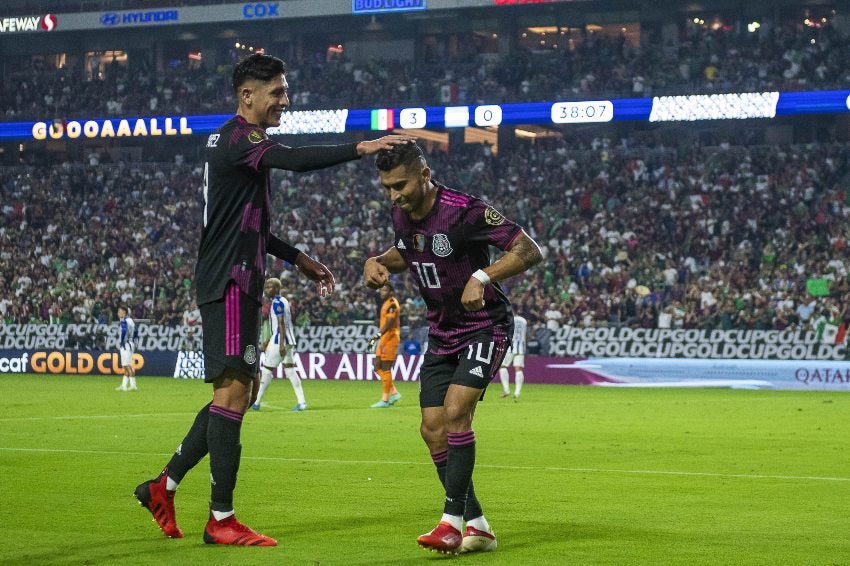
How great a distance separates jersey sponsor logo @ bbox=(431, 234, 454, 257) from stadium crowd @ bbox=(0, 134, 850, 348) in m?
25.8

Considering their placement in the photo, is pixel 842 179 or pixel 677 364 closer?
pixel 677 364

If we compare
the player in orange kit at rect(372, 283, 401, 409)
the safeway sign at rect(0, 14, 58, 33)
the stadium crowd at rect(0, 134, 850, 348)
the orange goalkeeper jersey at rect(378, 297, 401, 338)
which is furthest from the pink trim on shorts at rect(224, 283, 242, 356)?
the safeway sign at rect(0, 14, 58, 33)

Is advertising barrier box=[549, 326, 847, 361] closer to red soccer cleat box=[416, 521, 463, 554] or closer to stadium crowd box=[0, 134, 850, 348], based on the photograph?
stadium crowd box=[0, 134, 850, 348]

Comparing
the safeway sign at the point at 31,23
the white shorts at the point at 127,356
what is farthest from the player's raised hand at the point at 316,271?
the safeway sign at the point at 31,23

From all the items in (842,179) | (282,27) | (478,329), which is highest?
(282,27)

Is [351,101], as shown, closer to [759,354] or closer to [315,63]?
[315,63]

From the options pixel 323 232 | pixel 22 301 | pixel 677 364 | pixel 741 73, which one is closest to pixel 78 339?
pixel 22 301

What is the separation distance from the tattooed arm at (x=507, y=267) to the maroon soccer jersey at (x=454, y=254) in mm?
76

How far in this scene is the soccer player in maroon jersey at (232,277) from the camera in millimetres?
7184

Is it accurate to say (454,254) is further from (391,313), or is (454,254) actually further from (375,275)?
(391,313)

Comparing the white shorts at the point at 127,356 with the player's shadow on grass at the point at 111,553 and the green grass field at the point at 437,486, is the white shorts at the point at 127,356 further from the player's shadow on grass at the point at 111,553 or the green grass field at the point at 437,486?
the player's shadow on grass at the point at 111,553

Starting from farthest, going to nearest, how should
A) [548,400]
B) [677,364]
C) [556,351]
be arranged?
[556,351], [677,364], [548,400]

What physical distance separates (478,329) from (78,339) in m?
34.0

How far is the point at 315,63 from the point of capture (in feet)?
168
